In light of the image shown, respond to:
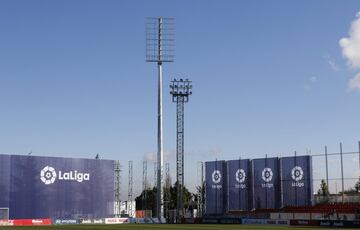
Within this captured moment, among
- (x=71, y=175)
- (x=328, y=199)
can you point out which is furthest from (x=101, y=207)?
(x=328, y=199)

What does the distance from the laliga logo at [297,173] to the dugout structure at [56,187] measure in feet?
92.0

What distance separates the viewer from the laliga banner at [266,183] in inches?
3167

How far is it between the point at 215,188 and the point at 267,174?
9252 mm

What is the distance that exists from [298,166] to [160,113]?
2005 centimetres

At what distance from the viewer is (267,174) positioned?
81.9m

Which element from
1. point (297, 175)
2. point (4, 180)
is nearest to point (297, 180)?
point (297, 175)

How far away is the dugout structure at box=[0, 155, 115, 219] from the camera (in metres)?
79.8

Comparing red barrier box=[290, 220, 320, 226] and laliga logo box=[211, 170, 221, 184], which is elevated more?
laliga logo box=[211, 170, 221, 184]

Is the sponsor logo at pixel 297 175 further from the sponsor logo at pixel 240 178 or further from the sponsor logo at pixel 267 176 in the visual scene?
the sponsor logo at pixel 240 178

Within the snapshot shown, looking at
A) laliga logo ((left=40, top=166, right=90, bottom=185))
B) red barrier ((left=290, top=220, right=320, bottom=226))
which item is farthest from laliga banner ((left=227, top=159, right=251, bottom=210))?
laliga logo ((left=40, top=166, right=90, bottom=185))

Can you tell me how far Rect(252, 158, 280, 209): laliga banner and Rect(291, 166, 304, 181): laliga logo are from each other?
2.60m

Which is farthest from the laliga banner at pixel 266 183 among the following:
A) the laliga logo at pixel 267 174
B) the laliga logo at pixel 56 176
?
the laliga logo at pixel 56 176

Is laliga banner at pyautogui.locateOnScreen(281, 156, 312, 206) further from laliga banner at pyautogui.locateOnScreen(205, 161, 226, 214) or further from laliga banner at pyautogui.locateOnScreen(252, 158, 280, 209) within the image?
laliga banner at pyautogui.locateOnScreen(205, 161, 226, 214)

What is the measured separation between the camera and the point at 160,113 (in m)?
84.8
